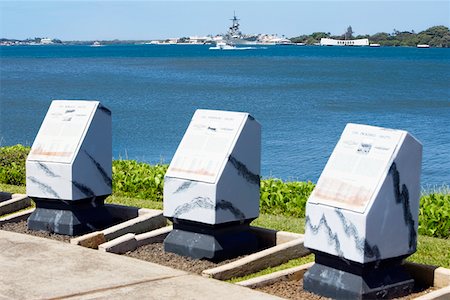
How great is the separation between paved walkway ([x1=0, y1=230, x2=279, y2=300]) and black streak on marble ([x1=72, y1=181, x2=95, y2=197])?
79 cm

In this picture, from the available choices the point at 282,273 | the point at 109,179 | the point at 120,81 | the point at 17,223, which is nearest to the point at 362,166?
the point at 282,273

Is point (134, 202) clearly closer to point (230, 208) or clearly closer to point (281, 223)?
point (281, 223)

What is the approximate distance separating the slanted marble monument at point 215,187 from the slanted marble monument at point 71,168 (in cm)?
129

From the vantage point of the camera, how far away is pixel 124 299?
7512 mm

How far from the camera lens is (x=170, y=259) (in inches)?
352

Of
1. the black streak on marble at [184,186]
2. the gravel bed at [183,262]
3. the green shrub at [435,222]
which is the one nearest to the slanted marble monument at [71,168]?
the gravel bed at [183,262]

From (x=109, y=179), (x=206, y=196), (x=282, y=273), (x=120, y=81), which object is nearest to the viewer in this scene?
(x=282, y=273)

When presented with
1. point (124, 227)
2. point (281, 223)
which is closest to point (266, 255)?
point (124, 227)

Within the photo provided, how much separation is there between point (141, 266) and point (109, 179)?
195cm

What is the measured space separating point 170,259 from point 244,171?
1096mm

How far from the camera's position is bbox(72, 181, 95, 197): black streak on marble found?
990 cm

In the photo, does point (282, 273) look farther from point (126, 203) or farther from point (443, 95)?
point (443, 95)

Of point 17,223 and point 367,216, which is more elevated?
point 367,216

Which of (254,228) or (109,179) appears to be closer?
(254,228)
